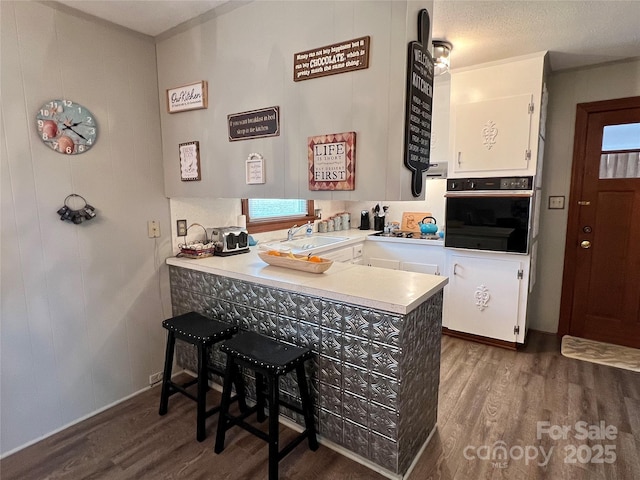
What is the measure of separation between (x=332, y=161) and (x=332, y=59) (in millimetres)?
478

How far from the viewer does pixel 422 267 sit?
3465mm

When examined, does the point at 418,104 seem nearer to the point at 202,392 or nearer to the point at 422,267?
the point at 202,392

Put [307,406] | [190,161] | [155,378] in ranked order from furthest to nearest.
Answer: [155,378] → [190,161] → [307,406]

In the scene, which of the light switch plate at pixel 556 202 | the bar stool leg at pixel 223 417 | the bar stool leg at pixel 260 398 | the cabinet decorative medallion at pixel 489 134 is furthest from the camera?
the light switch plate at pixel 556 202

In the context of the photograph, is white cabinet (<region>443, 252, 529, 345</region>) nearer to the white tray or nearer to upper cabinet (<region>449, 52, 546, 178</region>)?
upper cabinet (<region>449, 52, 546, 178</region>)

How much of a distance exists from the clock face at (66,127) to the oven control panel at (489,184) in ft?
8.90

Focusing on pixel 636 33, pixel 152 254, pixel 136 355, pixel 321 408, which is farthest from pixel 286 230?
pixel 636 33

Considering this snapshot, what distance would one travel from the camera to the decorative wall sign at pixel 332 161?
66.9 inches

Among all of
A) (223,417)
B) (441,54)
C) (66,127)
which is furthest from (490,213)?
(66,127)

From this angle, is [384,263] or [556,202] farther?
[384,263]

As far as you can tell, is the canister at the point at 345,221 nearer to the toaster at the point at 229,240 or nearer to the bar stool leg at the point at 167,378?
the toaster at the point at 229,240

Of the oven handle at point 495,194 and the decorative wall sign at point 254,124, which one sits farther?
the oven handle at point 495,194

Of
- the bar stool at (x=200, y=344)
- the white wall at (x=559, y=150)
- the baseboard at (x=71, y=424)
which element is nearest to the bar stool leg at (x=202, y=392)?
the bar stool at (x=200, y=344)

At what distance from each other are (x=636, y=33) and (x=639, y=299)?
6.84 ft
